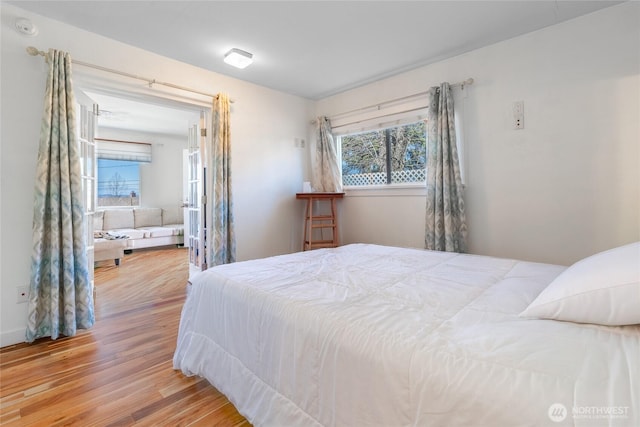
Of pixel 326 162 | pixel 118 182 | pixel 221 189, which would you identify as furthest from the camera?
pixel 118 182

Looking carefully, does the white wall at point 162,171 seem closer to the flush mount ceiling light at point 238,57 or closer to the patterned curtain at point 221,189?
the patterned curtain at point 221,189

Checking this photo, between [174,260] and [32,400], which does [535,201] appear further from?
[174,260]

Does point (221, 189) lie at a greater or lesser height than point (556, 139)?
lesser

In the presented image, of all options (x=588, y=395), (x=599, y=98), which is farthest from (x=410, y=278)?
(x=599, y=98)

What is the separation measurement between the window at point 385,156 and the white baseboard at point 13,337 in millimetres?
3480

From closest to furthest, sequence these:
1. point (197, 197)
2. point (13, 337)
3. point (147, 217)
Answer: point (13, 337)
point (197, 197)
point (147, 217)

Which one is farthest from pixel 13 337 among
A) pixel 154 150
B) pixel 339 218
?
pixel 154 150

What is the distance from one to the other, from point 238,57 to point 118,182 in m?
5.32

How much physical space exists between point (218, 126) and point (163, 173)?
181 inches

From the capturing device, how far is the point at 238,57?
8.95 ft

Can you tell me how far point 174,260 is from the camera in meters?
4.98

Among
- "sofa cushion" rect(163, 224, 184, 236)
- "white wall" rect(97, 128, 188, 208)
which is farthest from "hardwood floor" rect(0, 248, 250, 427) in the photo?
"white wall" rect(97, 128, 188, 208)

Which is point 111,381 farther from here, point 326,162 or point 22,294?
point 326,162

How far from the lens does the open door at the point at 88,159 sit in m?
2.54
